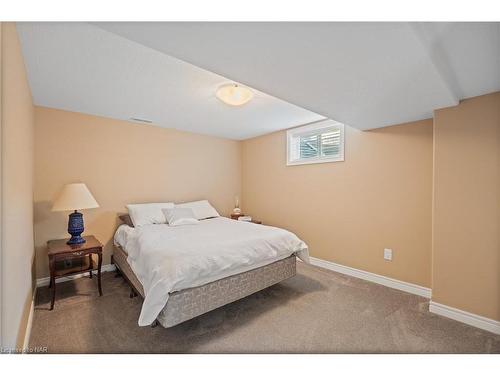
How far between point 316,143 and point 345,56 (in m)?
2.22

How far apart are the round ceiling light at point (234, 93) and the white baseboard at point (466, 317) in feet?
8.86

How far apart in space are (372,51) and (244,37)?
2.33 feet

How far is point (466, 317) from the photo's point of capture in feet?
6.20

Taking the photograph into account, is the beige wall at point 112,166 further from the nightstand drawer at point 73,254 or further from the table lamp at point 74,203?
the nightstand drawer at point 73,254

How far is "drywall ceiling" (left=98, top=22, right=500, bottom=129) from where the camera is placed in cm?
104

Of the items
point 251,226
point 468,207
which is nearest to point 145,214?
point 251,226

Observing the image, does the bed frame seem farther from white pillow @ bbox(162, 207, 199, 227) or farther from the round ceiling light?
the round ceiling light

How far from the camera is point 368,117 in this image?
2.34 meters

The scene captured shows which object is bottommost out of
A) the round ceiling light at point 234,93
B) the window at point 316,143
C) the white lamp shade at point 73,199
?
the white lamp shade at point 73,199

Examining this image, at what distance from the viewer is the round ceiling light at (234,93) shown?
2.10 metres

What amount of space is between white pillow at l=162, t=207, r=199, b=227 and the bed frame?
2.33 feet

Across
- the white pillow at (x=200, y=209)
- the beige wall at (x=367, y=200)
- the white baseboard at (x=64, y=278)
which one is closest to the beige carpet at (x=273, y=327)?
the white baseboard at (x=64, y=278)

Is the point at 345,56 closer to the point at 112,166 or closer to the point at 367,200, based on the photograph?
the point at 367,200
